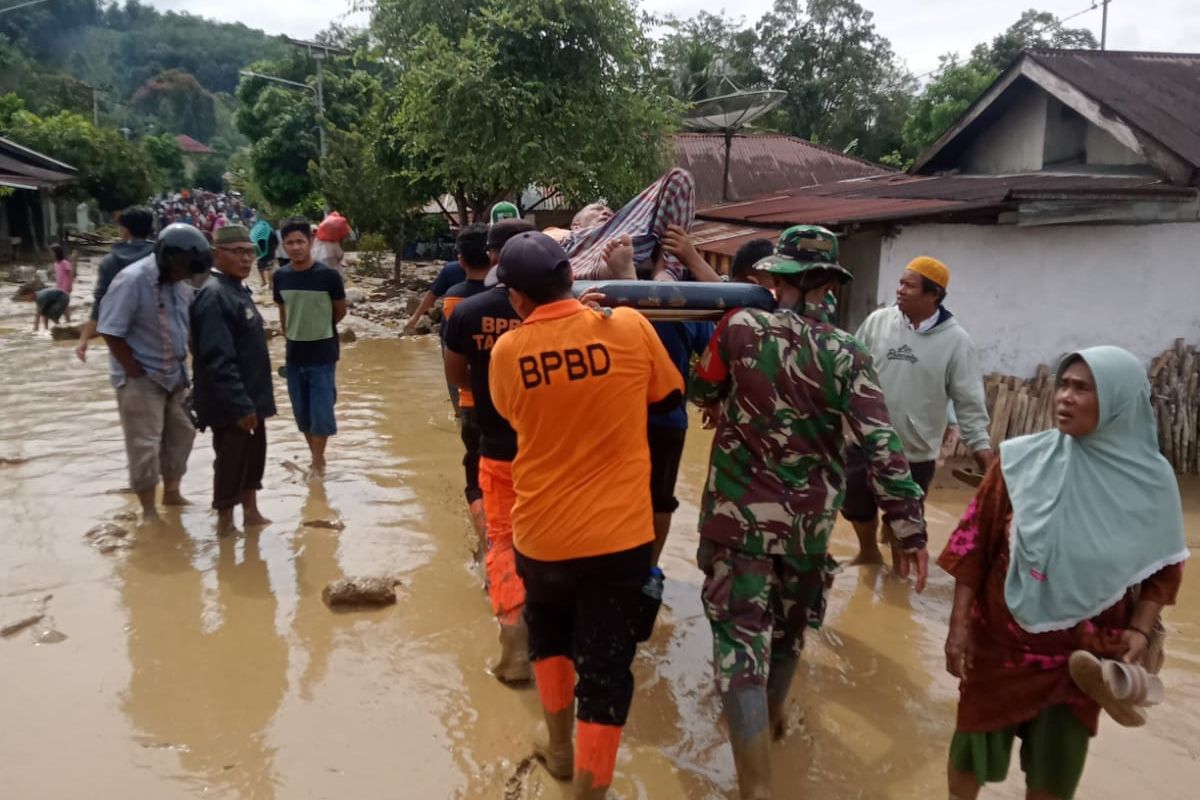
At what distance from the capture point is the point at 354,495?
243 inches

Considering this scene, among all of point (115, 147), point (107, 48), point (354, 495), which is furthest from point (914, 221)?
point (107, 48)

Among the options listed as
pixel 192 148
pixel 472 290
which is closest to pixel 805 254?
pixel 472 290

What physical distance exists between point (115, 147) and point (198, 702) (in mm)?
30695

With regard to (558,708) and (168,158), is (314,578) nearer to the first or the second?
(558,708)

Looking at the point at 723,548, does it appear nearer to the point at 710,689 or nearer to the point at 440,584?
the point at 710,689

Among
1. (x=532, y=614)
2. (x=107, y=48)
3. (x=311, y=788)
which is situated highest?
(x=107, y=48)

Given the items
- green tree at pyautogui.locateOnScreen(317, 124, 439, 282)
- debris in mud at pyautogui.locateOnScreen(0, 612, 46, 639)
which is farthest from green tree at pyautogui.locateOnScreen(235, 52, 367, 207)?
debris in mud at pyautogui.locateOnScreen(0, 612, 46, 639)

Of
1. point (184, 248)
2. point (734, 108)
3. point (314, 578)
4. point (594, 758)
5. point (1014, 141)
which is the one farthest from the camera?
point (734, 108)

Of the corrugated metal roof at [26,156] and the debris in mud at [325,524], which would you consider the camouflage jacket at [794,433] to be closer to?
the debris in mud at [325,524]

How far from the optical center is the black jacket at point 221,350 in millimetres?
4887

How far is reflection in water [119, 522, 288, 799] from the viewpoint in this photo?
321 cm

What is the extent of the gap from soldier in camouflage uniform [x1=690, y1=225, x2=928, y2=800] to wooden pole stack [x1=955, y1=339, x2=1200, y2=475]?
219 inches

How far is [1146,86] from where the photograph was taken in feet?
31.2

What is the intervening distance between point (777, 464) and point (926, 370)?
2.12m
